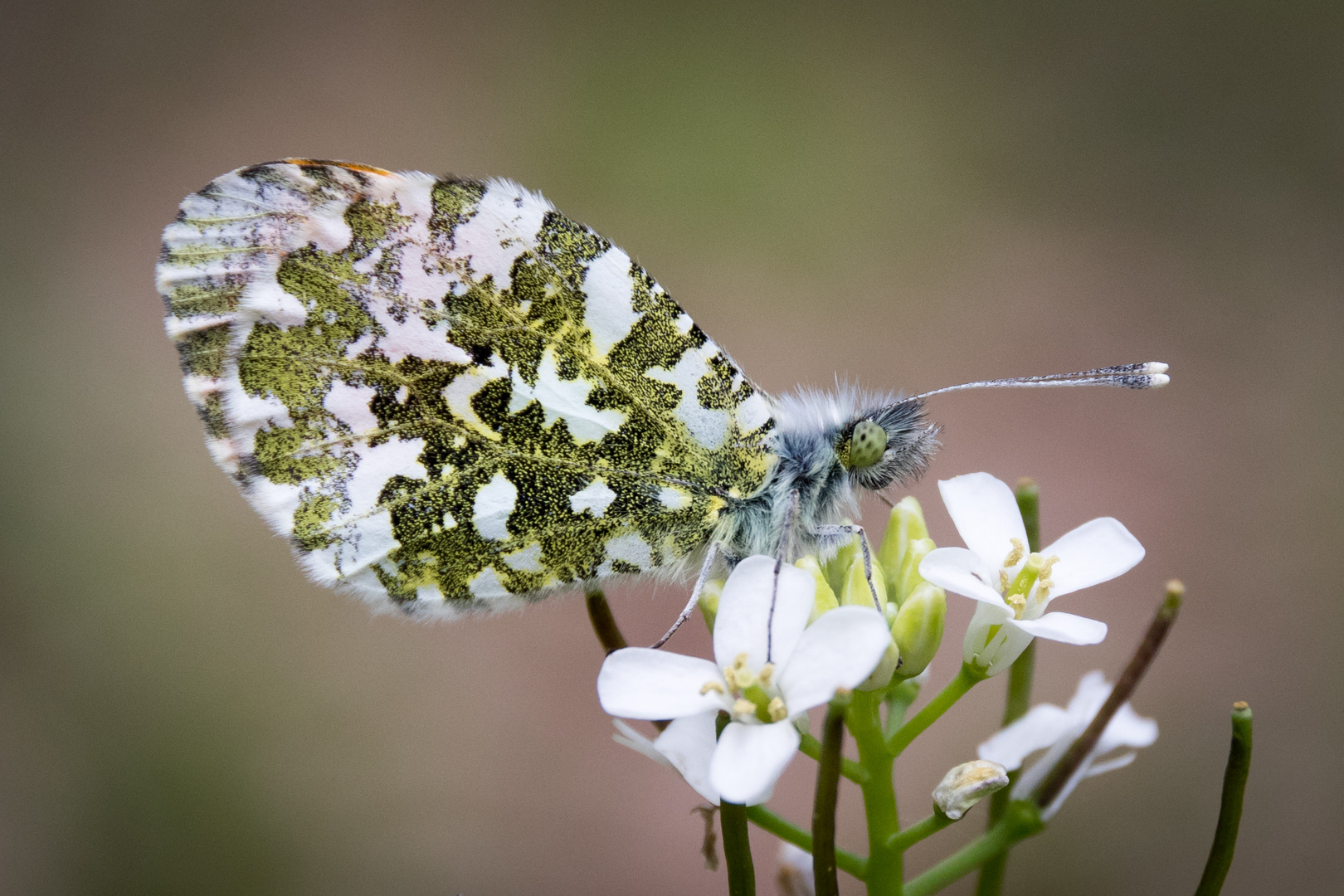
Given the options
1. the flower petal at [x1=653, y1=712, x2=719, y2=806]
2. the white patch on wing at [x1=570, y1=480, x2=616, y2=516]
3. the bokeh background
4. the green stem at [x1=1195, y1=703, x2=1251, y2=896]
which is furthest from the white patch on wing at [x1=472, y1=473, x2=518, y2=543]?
the bokeh background

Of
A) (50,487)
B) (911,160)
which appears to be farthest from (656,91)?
(50,487)

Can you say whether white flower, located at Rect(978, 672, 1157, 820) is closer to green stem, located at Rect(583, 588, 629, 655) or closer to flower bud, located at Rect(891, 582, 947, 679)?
flower bud, located at Rect(891, 582, 947, 679)

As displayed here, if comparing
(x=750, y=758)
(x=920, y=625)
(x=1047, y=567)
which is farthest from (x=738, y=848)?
(x=1047, y=567)

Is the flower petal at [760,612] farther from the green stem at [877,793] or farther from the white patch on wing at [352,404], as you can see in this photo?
the white patch on wing at [352,404]

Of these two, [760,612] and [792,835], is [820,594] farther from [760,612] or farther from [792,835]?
[792,835]

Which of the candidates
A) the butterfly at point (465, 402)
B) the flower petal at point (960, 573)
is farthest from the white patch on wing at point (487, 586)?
the flower petal at point (960, 573)
